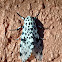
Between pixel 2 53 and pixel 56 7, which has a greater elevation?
pixel 56 7

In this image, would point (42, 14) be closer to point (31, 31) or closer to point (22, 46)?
point (31, 31)

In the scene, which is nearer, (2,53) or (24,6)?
(2,53)

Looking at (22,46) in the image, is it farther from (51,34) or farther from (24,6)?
(24,6)

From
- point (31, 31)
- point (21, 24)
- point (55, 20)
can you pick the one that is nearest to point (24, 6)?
point (21, 24)

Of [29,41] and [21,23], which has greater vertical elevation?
[21,23]

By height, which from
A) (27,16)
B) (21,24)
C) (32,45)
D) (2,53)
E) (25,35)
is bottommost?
(2,53)
